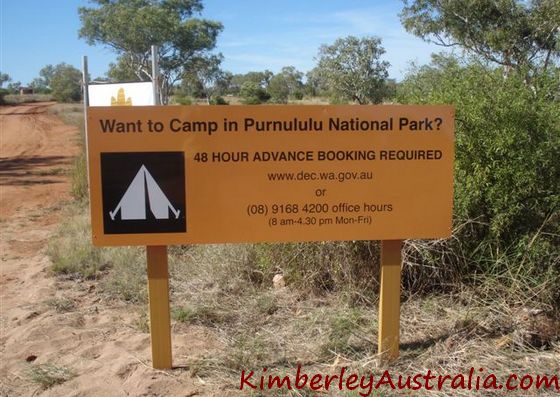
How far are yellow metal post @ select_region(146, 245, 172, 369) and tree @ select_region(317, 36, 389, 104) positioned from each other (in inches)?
881

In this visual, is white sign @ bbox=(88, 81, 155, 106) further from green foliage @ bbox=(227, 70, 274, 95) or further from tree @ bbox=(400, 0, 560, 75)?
green foliage @ bbox=(227, 70, 274, 95)

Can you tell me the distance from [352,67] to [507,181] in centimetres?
2558

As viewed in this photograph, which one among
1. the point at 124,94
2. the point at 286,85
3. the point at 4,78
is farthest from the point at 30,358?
the point at 4,78

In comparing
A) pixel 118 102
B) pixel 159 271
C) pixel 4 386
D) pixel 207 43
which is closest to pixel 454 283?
pixel 159 271

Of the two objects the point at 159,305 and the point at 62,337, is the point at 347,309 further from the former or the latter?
the point at 62,337

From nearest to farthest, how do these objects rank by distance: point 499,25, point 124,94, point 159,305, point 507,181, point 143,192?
point 143,192
point 159,305
point 507,181
point 124,94
point 499,25

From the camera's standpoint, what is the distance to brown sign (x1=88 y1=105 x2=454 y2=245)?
3418 mm

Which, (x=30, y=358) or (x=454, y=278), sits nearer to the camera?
(x=30, y=358)

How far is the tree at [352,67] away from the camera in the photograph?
2653 centimetres

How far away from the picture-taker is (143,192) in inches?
135

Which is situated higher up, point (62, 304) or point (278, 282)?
point (278, 282)

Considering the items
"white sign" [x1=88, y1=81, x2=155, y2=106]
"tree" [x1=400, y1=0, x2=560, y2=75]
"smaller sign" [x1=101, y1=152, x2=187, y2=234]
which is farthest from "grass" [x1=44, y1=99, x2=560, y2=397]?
"tree" [x1=400, y1=0, x2=560, y2=75]

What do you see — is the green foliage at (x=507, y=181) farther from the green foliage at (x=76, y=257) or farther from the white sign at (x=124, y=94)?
the white sign at (x=124, y=94)

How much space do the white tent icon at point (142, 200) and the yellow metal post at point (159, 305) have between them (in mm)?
218
